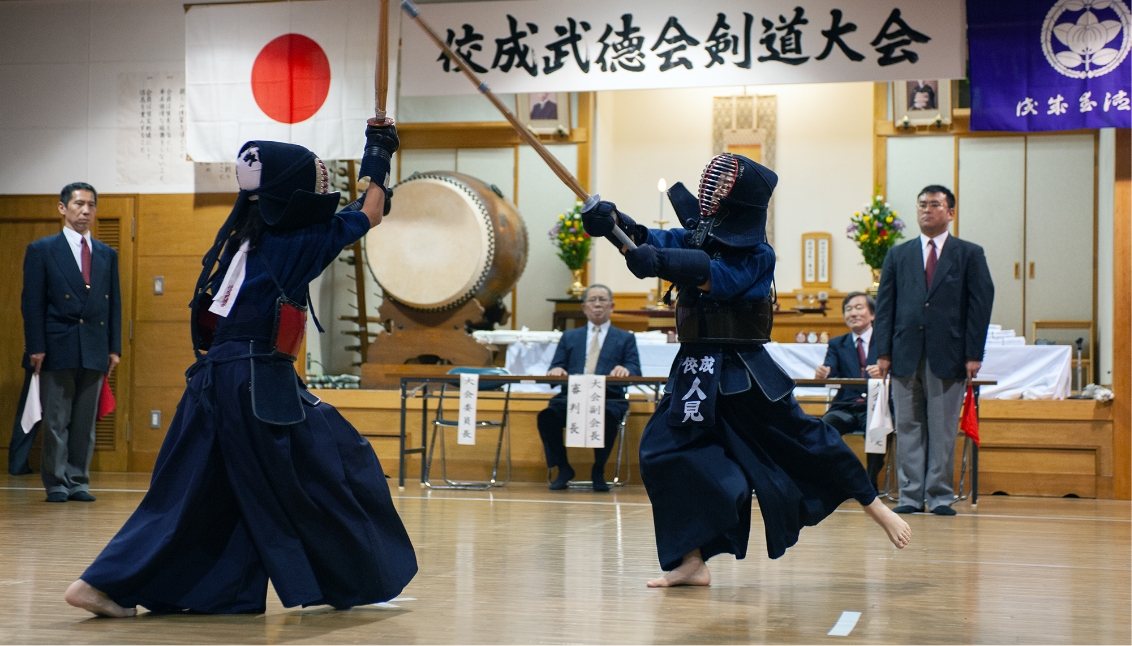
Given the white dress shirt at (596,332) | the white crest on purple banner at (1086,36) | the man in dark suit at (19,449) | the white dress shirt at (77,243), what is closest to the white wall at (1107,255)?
the white crest on purple banner at (1086,36)

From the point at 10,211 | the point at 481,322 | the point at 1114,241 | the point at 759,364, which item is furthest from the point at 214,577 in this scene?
the point at 10,211

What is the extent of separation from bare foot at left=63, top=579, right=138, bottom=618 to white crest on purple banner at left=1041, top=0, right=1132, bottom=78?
19.5 ft

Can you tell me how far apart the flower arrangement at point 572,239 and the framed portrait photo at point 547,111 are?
0.84 m

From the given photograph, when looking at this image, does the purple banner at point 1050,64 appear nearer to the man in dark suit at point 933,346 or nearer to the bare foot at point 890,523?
the man in dark suit at point 933,346

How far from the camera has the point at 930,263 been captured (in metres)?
5.60

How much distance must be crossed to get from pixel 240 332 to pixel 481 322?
17.4 ft

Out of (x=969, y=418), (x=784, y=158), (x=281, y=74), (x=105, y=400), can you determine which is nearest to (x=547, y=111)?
(x=784, y=158)

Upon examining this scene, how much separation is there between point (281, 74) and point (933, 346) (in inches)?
181

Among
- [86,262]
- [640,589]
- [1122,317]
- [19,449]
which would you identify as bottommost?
[19,449]

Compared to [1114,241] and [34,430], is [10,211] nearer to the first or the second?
[34,430]

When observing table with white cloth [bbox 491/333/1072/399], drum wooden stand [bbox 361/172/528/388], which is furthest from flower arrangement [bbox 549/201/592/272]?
table with white cloth [bbox 491/333/1072/399]

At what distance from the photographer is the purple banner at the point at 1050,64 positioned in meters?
6.34

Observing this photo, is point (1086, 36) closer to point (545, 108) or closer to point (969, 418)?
point (969, 418)

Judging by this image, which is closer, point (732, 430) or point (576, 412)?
point (732, 430)
